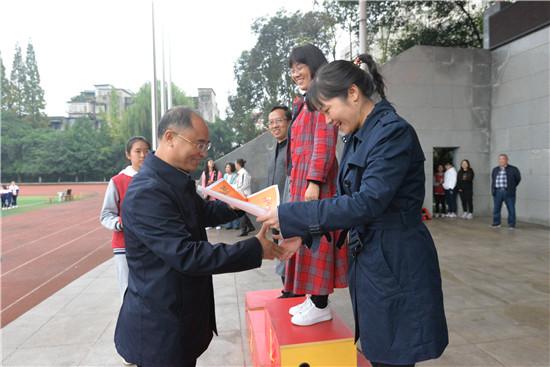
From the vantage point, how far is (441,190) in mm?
11406

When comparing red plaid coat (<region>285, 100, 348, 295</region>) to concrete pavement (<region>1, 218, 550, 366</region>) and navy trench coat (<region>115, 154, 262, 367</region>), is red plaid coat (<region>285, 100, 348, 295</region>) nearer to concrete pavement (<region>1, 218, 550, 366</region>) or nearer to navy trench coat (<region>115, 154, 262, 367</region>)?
navy trench coat (<region>115, 154, 262, 367</region>)

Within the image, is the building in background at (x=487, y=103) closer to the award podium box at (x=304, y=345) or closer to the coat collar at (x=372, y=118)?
the award podium box at (x=304, y=345)

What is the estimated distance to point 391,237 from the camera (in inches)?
54.7

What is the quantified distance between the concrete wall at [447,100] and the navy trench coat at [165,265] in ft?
33.6

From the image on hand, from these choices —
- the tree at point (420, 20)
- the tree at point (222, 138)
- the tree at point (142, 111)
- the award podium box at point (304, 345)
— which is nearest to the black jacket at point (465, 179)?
the tree at point (420, 20)

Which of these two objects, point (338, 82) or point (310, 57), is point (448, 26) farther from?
point (338, 82)

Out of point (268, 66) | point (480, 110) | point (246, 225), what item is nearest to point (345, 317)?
point (246, 225)

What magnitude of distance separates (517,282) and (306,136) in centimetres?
419

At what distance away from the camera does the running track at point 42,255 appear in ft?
16.8

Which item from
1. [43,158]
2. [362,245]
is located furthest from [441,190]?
[43,158]

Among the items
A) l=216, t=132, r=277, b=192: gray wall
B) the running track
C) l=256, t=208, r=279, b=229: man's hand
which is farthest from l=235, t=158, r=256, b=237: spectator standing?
l=256, t=208, r=279, b=229: man's hand

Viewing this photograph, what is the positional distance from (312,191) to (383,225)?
83 cm

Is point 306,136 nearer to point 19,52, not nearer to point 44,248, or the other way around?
point 44,248

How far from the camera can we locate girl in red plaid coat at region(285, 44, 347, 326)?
222 cm
